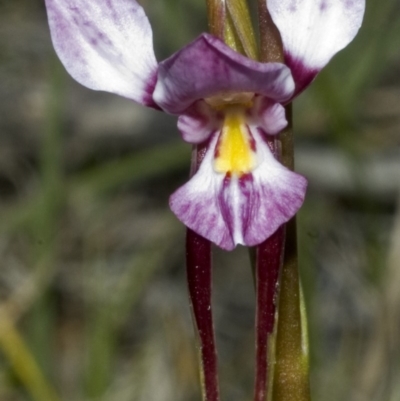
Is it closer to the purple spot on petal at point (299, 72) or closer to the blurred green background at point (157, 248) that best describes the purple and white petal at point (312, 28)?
the purple spot on petal at point (299, 72)

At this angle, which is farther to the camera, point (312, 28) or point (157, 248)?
point (157, 248)

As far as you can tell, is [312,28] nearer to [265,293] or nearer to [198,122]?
Result: [198,122]

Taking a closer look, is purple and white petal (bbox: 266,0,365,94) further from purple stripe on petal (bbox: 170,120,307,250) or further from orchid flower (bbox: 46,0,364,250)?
purple stripe on petal (bbox: 170,120,307,250)

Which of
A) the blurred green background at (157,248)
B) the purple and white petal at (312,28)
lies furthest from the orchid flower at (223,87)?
the blurred green background at (157,248)

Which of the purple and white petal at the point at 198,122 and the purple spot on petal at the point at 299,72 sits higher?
the purple spot on petal at the point at 299,72

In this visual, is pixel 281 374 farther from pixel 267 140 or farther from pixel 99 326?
pixel 99 326

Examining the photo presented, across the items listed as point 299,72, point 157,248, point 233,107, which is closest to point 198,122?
point 233,107
